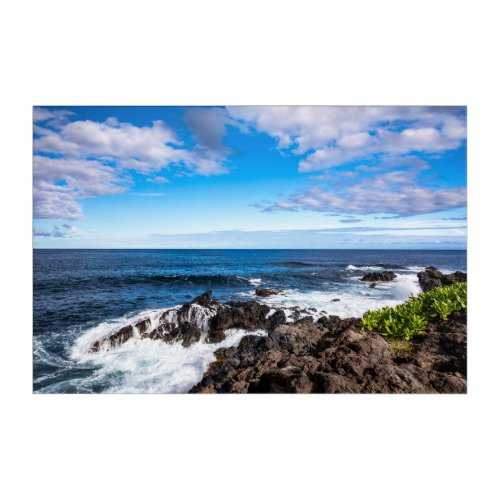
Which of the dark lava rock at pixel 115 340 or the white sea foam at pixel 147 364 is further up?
the dark lava rock at pixel 115 340

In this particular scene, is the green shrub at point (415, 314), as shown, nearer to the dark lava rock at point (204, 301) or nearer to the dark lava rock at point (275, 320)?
the dark lava rock at point (275, 320)

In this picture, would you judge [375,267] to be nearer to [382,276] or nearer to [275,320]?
[382,276]

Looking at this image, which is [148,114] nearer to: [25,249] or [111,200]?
[111,200]

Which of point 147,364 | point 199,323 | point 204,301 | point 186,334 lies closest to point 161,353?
point 147,364

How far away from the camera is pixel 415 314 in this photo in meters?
3.97

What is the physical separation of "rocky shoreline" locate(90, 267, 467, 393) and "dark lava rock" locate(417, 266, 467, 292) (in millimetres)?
41

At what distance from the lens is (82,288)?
18.7ft

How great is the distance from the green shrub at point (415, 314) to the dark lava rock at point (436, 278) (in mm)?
114

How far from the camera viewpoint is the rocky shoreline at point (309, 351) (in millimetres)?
2918

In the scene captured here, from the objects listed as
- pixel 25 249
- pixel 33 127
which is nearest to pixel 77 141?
pixel 33 127

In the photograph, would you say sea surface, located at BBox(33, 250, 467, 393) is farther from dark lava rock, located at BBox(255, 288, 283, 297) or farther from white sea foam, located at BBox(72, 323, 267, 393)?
dark lava rock, located at BBox(255, 288, 283, 297)

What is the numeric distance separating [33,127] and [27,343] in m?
2.66

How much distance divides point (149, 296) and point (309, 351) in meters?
3.94

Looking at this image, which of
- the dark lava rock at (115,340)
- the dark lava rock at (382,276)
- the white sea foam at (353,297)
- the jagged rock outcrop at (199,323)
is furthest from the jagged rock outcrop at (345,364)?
the dark lava rock at (382,276)
